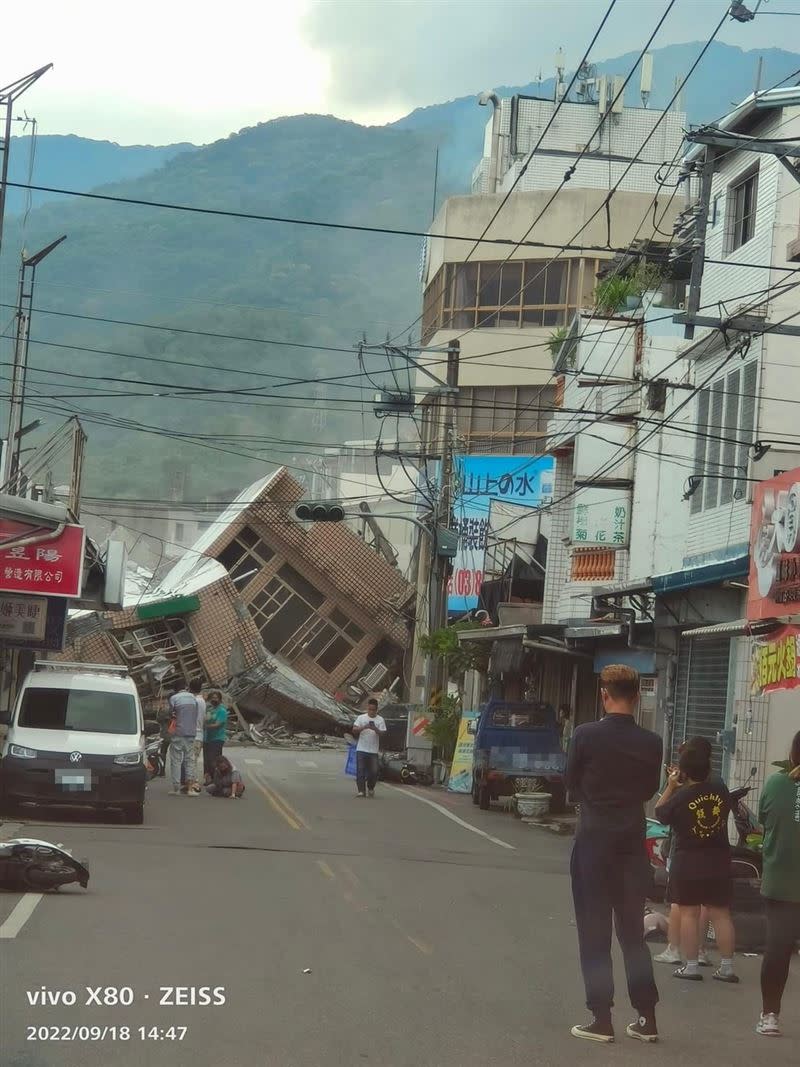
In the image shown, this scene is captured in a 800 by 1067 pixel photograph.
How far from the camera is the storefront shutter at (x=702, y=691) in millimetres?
23141

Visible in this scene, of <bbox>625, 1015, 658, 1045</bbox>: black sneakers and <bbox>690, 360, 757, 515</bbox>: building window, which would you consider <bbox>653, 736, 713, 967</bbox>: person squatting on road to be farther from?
<bbox>690, 360, 757, 515</bbox>: building window

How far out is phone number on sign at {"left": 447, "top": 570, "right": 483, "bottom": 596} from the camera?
131ft

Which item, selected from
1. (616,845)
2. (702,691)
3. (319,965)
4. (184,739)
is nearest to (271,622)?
(184,739)

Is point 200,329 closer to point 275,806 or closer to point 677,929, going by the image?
point 275,806

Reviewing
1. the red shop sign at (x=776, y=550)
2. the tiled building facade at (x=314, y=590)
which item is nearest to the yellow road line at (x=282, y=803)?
the red shop sign at (x=776, y=550)

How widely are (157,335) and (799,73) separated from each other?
158 m

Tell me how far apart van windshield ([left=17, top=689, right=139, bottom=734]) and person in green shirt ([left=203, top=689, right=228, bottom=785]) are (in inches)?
167

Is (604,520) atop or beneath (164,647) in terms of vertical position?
atop

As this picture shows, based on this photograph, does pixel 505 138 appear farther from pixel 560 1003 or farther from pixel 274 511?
pixel 560 1003

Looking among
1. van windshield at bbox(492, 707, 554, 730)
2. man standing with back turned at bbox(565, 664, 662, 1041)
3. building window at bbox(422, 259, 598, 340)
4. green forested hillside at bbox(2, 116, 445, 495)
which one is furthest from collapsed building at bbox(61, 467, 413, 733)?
green forested hillside at bbox(2, 116, 445, 495)

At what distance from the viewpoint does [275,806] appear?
23672mm

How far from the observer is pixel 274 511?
5197 cm

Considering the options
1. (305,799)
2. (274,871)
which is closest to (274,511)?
(305,799)

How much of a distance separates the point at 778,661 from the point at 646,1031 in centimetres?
782
